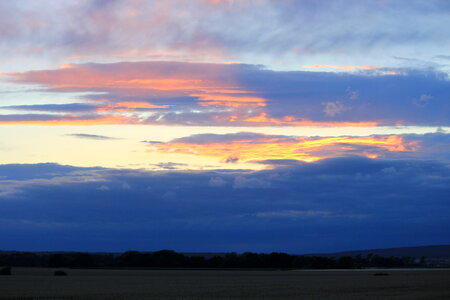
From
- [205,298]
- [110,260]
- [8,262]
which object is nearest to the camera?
[205,298]

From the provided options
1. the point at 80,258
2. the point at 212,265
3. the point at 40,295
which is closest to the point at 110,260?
the point at 80,258

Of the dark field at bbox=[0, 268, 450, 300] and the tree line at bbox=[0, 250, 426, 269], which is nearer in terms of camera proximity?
the dark field at bbox=[0, 268, 450, 300]

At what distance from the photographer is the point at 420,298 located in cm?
4806

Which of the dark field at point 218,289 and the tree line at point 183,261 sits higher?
the tree line at point 183,261

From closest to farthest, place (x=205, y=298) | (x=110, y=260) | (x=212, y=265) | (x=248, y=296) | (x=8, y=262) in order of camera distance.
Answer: (x=205, y=298), (x=248, y=296), (x=212, y=265), (x=110, y=260), (x=8, y=262)

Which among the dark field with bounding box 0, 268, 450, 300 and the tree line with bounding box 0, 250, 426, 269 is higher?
the tree line with bounding box 0, 250, 426, 269

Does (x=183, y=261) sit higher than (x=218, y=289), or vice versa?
(x=183, y=261)

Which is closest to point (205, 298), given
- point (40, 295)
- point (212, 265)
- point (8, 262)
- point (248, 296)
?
point (248, 296)

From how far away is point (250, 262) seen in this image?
163250 millimetres

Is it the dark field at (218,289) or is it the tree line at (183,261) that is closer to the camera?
the dark field at (218,289)

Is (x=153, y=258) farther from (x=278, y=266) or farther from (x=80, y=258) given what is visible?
(x=278, y=266)

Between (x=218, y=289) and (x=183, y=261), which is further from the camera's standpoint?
(x=183, y=261)

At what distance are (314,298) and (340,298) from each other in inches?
70.7

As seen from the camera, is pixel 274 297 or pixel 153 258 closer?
pixel 274 297
